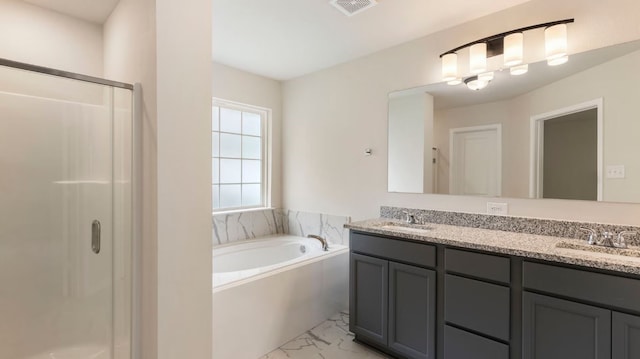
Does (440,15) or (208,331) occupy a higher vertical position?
(440,15)

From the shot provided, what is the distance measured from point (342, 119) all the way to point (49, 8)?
242cm

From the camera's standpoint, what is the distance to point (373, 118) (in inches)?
113

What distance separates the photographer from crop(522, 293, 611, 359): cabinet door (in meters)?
1.35

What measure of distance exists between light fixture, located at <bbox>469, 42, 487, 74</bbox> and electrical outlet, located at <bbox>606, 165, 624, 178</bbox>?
98 centimetres

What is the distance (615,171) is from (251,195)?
3.20 metres

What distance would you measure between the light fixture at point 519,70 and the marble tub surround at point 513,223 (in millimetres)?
1000

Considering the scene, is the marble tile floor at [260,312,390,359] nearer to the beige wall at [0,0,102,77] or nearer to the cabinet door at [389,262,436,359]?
the cabinet door at [389,262,436,359]

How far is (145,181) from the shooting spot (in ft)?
4.87

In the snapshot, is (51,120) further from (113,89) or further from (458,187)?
(458,187)

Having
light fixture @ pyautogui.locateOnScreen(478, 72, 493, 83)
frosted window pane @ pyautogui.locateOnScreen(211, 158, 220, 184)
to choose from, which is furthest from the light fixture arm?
frosted window pane @ pyautogui.locateOnScreen(211, 158, 220, 184)

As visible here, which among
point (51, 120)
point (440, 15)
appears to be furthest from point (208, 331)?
point (440, 15)

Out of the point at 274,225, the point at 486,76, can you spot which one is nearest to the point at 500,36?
the point at 486,76

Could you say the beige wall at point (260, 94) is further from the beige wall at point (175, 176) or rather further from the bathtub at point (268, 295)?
the beige wall at point (175, 176)

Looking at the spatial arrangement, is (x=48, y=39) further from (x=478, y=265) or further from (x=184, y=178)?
(x=478, y=265)
